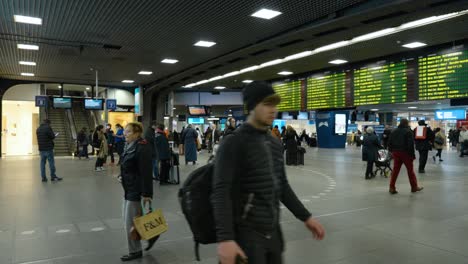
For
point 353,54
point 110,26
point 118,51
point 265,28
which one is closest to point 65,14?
point 110,26

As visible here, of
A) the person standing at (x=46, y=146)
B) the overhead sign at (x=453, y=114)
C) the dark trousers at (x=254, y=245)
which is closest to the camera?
the dark trousers at (x=254, y=245)

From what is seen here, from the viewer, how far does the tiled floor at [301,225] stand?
4.15m

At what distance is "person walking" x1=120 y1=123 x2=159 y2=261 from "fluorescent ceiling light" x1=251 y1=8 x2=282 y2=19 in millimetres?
5215

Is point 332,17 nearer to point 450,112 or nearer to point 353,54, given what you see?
point 353,54

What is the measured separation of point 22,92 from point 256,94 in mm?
22247

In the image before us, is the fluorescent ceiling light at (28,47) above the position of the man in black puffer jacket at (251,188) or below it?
above

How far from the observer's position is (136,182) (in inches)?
163

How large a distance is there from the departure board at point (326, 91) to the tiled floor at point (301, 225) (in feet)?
20.1

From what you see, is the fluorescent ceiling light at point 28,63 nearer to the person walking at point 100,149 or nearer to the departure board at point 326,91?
the person walking at point 100,149

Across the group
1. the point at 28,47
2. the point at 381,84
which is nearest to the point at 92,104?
the point at 28,47

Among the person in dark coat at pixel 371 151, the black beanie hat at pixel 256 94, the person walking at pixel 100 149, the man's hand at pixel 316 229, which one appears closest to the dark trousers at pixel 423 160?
the person in dark coat at pixel 371 151

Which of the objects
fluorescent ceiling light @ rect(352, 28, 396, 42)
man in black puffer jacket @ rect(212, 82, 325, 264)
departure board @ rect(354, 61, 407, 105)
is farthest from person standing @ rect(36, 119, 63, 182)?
departure board @ rect(354, 61, 407, 105)

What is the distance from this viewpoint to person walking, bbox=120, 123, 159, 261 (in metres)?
4.06

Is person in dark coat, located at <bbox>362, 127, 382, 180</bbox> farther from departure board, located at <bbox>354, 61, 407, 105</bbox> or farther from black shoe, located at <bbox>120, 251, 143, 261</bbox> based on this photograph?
black shoe, located at <bbox>120, 251, 143, 261</bbox>
